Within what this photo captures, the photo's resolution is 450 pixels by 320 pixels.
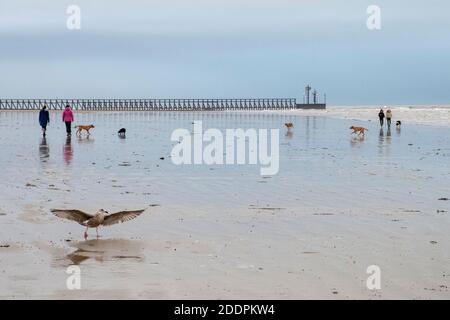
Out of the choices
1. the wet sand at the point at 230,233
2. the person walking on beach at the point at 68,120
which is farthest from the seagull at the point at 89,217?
the person walking on beach at the point at 68,120

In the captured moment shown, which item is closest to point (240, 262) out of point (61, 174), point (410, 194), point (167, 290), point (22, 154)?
point (167, 290)

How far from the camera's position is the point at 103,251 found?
29.3 ft

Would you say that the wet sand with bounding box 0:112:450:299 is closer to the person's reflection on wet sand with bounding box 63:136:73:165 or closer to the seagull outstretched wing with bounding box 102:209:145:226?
the seagull outstretched wing with bounding box 102:209:145:226

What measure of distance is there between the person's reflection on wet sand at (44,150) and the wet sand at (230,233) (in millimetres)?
3037

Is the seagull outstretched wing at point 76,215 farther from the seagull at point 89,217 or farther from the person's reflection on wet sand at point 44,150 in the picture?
the person's reflection on wet sand at point 44,150

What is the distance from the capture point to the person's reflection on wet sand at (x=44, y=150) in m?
22.6

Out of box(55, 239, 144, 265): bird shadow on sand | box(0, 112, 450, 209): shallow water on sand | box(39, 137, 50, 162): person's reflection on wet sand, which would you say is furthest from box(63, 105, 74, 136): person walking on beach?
box(55, 239, 144, 265): bird shadow on sand

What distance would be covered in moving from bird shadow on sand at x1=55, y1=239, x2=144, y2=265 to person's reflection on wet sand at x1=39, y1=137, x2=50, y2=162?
12.6 metres

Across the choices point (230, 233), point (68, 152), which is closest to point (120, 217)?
point (230, 233)

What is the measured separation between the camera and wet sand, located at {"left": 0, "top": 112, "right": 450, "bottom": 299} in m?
7.37

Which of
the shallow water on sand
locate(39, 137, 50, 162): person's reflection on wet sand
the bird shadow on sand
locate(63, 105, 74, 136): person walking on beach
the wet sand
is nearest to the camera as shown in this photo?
the wet sand

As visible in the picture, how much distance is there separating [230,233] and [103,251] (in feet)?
6.09

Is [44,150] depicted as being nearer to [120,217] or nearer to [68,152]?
[68,152]
